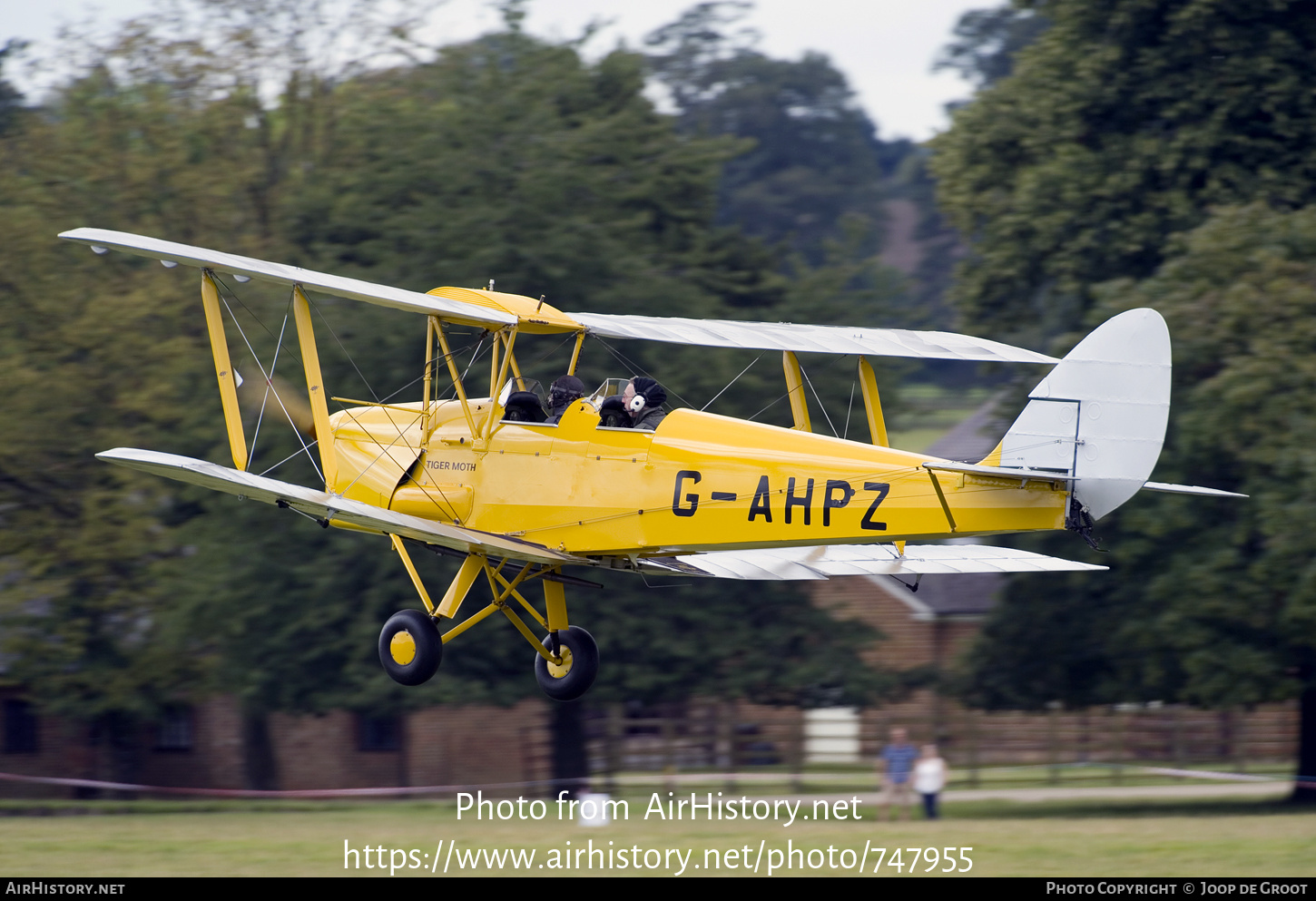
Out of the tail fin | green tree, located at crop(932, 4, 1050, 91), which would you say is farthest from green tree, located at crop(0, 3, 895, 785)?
green tree, located at crop(932, 4, 1050, 91)

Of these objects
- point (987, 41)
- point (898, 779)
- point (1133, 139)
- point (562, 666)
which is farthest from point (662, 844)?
point (987, 41)

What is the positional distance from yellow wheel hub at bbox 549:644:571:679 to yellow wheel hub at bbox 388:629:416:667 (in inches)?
49.2

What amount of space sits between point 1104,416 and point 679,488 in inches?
114

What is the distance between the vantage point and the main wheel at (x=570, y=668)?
1234 centimetres

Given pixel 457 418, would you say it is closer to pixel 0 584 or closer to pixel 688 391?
pixel 688 391

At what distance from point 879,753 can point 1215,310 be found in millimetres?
9068

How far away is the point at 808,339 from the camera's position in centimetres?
1245

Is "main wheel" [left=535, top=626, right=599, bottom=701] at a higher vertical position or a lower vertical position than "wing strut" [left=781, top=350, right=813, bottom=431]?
lower

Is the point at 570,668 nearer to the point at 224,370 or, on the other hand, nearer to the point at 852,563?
the point at 852,563

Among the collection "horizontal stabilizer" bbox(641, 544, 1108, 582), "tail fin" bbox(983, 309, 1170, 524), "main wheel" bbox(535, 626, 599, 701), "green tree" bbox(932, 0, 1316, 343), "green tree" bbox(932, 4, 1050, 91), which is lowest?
"main wheel" bbox(535, 626, 599, 701)

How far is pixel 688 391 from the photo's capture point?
75.8 ft

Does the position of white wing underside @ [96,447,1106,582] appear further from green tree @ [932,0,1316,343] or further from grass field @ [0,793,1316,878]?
green tree @ [932,0,1316,343]

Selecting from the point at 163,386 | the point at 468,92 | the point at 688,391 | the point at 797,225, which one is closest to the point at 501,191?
the point at 468,92

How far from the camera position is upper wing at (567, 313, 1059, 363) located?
12.1 m
